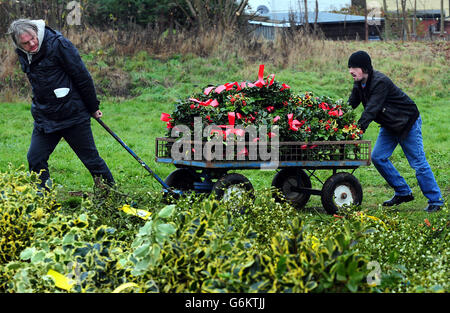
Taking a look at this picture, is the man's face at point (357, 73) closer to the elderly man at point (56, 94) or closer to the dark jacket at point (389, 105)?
the dark jacket at point (389, 105)

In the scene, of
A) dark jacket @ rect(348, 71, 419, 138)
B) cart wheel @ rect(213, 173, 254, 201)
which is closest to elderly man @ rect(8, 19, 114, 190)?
A: cart wheel @ rect(213, 173, 254, 201)

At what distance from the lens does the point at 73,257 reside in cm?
302

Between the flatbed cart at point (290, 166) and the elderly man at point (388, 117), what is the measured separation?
31 centimetres

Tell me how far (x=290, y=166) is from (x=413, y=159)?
162 cm

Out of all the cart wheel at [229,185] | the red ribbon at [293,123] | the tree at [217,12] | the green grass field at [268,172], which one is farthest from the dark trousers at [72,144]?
the tree at [217,12]

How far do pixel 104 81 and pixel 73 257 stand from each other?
1390 centimetres

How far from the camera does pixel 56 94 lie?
18.8 ft

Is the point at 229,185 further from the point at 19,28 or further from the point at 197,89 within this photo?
the point at 197,89

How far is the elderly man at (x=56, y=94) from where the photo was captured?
568cm

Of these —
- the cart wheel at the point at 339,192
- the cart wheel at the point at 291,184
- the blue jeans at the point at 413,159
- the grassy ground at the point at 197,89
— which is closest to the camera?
the cart wheel at the point at 339,192

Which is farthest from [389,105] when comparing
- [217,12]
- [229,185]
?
[217,12]

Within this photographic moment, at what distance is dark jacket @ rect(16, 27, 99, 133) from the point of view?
571 cm

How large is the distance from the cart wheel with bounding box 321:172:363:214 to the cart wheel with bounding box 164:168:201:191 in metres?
1.43

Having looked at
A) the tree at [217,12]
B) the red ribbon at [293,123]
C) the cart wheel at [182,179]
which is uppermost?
the tree at [217,12]
